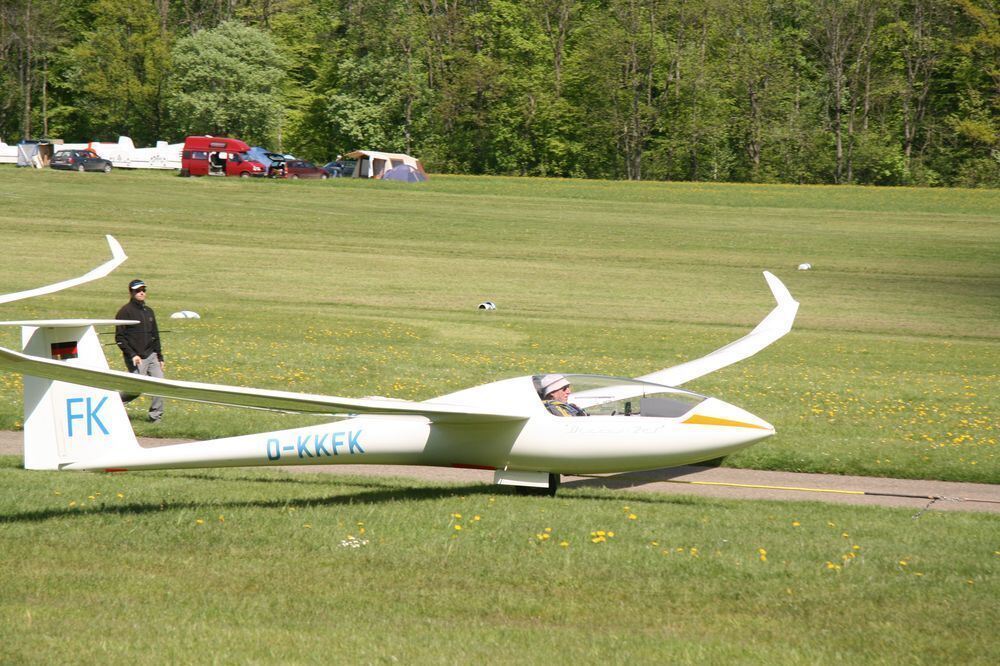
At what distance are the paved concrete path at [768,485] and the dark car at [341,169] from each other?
6156 centimetres

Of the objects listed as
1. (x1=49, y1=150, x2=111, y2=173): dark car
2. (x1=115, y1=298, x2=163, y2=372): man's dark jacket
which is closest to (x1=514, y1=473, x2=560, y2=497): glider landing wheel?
(x1=115, y1=298, x2=163, y2=372): man's dark jacket

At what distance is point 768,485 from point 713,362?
252cm

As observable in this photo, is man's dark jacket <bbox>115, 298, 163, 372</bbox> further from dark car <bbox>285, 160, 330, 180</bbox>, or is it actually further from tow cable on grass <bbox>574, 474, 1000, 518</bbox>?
dark car <bbox>285, 160, 330, 180</bbox>

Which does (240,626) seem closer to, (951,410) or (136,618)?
(136,618)

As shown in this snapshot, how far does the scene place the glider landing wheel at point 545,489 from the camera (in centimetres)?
1234

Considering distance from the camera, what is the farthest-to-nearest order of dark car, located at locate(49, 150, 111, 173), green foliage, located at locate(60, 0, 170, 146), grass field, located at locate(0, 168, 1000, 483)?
green foliage, located at locate(60, 0, 170, 146) → dark car, located at locate(49, 150, 111, 173) → grass field, located at locate(0, 168, 1000, 483)

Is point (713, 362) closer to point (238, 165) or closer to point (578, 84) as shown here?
point (238, 165)

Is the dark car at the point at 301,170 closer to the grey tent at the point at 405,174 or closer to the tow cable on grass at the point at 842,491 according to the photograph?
the grey tent at the point at 405,174

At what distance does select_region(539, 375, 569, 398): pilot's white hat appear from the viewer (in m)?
12.1

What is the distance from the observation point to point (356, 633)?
7801 millimetres

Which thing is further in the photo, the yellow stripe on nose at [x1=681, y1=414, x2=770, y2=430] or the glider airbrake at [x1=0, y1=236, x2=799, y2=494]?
the yellow stripe on nose at [x1=681, y1=414, x2=770, y2=430]

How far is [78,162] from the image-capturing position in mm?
71625

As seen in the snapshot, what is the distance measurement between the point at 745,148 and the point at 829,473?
7659 cm

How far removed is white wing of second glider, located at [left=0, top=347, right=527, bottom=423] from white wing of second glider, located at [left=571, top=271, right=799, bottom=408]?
933mm
